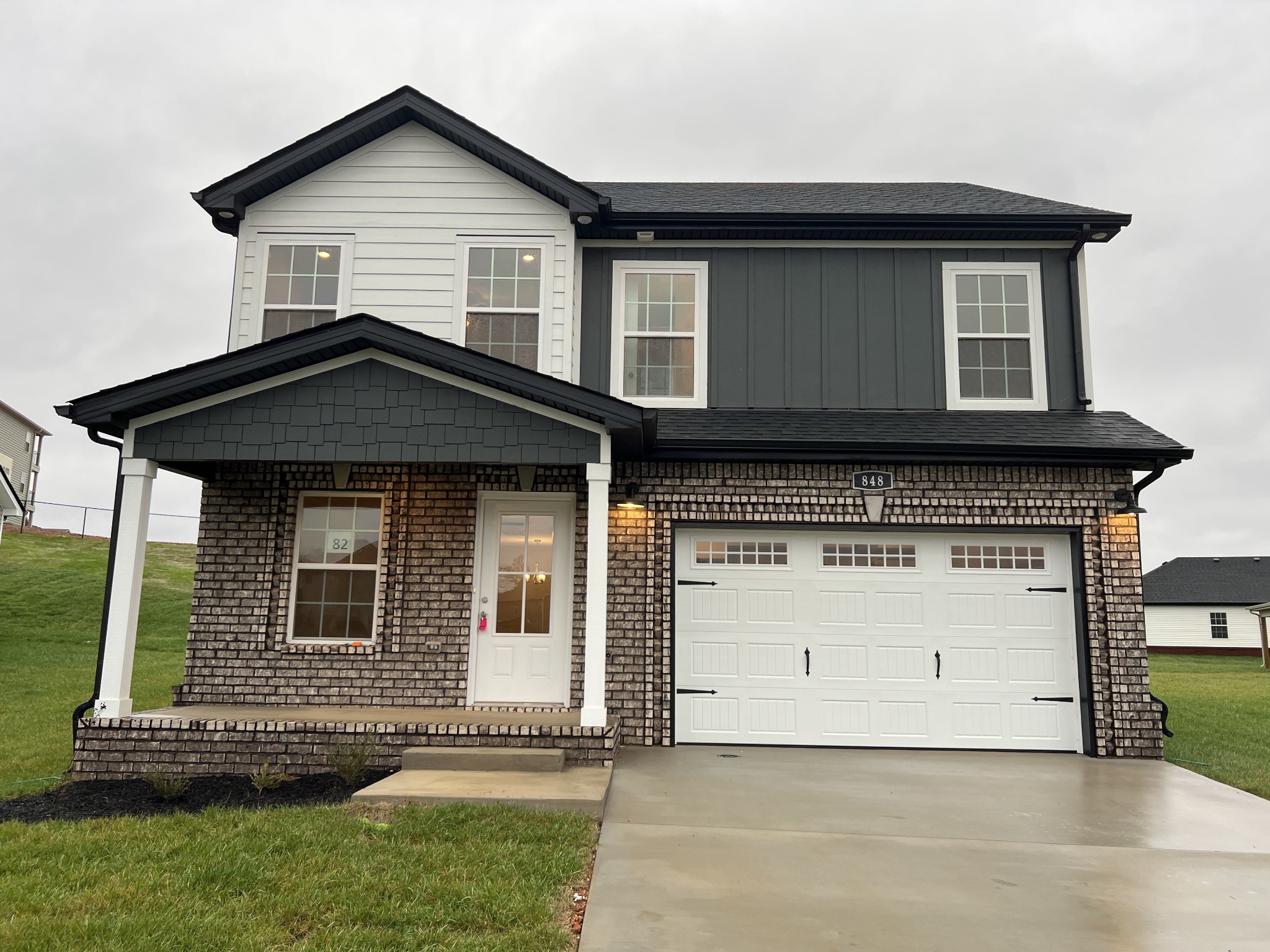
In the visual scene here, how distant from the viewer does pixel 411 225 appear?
8930 mm

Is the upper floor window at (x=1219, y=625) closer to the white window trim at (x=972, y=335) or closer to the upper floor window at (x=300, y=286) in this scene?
the white window trim at (x=972, y=335)

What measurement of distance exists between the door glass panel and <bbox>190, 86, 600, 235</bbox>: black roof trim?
3418 millimetres

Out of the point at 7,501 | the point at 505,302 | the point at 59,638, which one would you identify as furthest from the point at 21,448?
the point at 505,302

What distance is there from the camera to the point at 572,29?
50656 millimetres

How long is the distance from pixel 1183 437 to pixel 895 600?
50535mm

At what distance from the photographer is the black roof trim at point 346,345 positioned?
6.78 m

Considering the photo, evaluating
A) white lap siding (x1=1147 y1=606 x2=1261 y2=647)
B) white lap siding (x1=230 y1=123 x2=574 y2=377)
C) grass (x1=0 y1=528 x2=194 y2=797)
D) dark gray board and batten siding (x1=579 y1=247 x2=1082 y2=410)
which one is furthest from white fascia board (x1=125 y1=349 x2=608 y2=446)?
white lap siding (x1=1147 y1=606 x2=1261 y2=647)

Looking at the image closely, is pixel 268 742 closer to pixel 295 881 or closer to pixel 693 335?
pixel 295 881

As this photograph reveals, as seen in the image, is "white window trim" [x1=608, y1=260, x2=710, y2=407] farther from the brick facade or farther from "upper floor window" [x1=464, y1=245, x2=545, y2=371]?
the brick facade

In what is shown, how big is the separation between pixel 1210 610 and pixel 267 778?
4297 cm

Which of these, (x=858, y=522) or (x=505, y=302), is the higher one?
(x=505, y=302)

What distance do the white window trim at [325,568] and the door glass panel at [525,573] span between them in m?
1.22

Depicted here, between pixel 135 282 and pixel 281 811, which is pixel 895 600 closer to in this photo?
pixel 281 811

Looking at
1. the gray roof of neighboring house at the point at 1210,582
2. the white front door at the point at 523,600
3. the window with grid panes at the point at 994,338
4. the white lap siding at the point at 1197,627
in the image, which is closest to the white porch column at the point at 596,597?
the white front door at the point at 523,600
